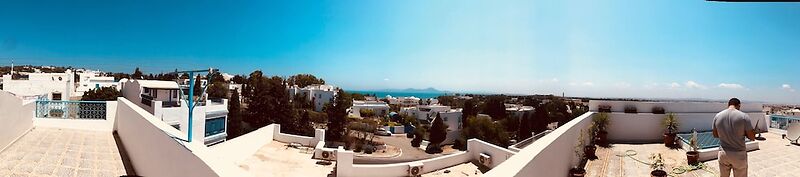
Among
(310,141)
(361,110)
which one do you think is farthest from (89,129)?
(361,110)

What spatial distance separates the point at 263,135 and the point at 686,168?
975 cm

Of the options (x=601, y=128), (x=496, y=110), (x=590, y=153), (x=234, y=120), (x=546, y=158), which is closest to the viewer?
(x=546, y=158)

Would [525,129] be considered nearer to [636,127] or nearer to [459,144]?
[459,144]

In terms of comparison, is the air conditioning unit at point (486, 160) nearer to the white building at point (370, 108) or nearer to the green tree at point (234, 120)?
the green tree at point (234, 120)

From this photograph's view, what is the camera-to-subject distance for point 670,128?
23.0 feet

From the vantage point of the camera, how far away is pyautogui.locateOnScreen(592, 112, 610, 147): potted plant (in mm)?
6750

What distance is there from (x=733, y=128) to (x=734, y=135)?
0.06 metres

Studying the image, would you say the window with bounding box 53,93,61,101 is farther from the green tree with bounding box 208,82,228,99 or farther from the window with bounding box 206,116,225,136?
the green tree with bounding box 208,82,228,99

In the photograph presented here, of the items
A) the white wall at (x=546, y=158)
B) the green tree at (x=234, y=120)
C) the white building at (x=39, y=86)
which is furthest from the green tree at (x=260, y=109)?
the white wall at (x=546, y=158)

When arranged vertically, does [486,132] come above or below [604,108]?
below

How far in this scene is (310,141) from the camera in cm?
1142

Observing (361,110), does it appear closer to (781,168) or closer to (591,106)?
(591,106)

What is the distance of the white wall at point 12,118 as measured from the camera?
16.5ft

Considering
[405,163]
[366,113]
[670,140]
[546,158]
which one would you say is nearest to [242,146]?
[405,163]
